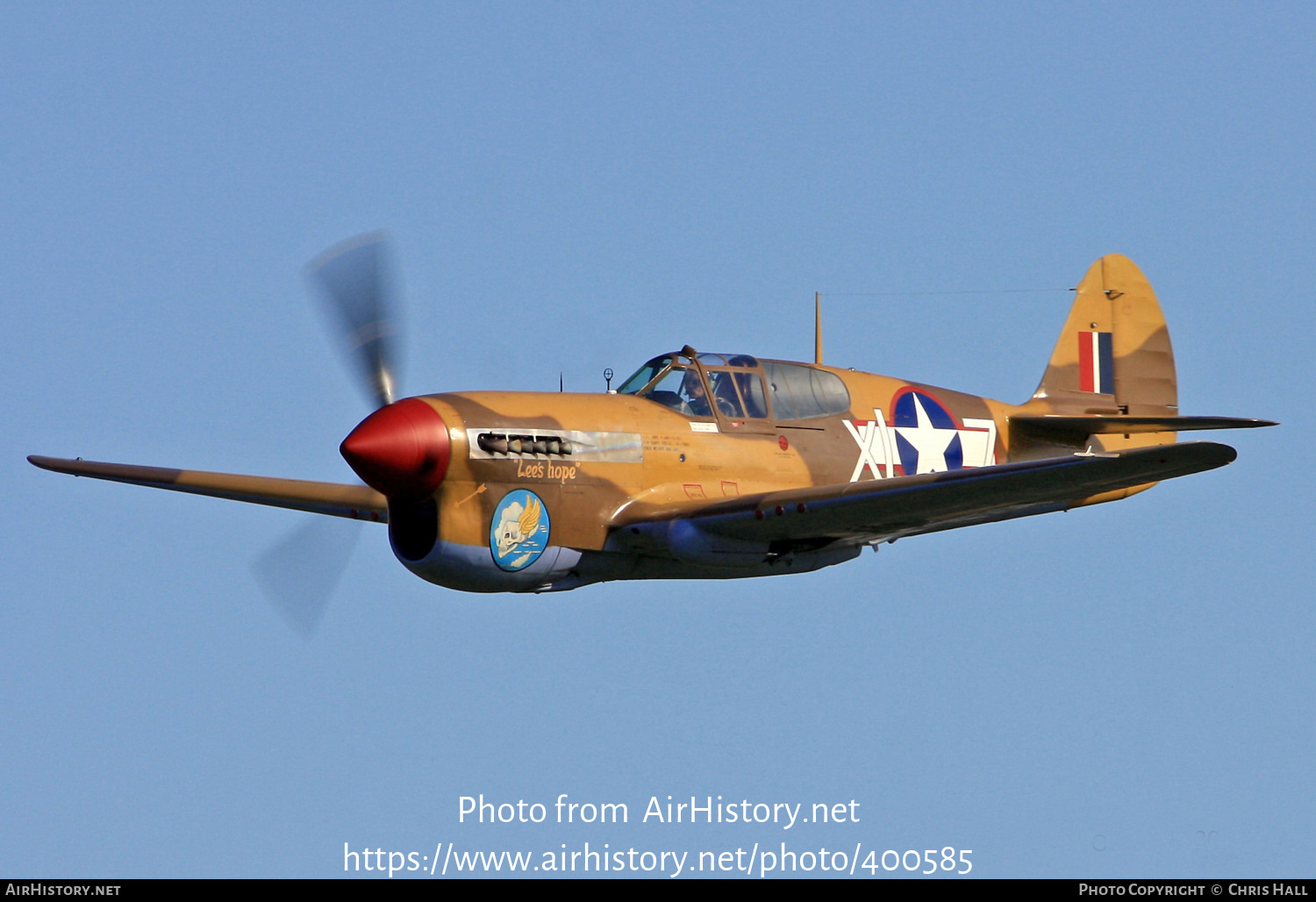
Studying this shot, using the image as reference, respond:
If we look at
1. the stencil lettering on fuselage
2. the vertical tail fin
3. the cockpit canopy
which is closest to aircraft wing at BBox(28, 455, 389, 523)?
the cockpit canopy

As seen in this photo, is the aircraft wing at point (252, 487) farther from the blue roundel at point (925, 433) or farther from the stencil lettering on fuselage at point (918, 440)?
the blue roundel at point (925, 433)

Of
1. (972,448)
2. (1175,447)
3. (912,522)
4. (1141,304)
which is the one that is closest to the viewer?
(1175,447)

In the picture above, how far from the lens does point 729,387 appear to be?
15930 millimetres

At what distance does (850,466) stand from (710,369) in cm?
175

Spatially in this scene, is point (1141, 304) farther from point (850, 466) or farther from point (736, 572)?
point (736, 572)

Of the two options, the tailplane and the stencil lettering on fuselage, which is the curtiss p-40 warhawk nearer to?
the stencil lettering on fuselage

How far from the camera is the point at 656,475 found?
15312 mm

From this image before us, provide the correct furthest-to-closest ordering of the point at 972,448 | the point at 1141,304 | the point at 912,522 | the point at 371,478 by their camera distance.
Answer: the point at 1141,304, the point at 972,448, the point at 912,522, the point at 371,478

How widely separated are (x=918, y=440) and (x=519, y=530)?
4621 mm

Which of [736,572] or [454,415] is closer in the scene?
[454,415]

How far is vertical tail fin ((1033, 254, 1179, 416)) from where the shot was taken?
1923 centimetres

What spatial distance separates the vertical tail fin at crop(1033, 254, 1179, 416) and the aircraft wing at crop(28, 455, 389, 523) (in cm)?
742
